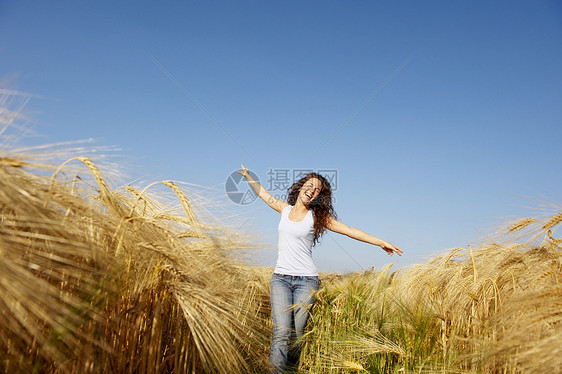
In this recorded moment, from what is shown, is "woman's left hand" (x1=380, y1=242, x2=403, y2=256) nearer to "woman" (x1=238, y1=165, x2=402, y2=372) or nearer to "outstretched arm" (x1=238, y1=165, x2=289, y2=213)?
"woman" (x1=238, y1=165, x2=402, y2=372)

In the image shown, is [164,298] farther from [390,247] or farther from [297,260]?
[390,247]

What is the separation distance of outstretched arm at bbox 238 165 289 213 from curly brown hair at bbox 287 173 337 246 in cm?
32

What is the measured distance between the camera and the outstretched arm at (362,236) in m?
2.81

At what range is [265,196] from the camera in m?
3.28

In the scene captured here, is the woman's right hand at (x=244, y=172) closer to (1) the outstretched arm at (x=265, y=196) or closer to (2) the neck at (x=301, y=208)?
(1) the outstretched arm at (x=265, y=196)

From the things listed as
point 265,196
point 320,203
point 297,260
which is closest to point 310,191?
point 320,203

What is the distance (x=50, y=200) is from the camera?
3.71 feet

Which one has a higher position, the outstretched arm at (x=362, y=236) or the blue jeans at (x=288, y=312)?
the outstretched arm at (x=362, y=236)

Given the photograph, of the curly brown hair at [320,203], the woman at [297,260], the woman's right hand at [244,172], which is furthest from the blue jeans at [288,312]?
the woman's right hand at [244,172]

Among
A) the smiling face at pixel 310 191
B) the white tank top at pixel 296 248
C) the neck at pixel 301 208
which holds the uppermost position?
the smiling face at pixel 310 191

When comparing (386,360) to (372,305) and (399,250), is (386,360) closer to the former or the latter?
(372,305)

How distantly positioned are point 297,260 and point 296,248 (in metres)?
0.10

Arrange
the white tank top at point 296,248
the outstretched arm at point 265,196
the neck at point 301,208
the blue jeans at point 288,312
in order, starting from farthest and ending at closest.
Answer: the outstretched arm at point 265,196 < the neck at point 301,208 < the white tank top at point 296,248 < the blue jeans at point 288,312

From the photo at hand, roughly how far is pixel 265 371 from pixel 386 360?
93 cm
